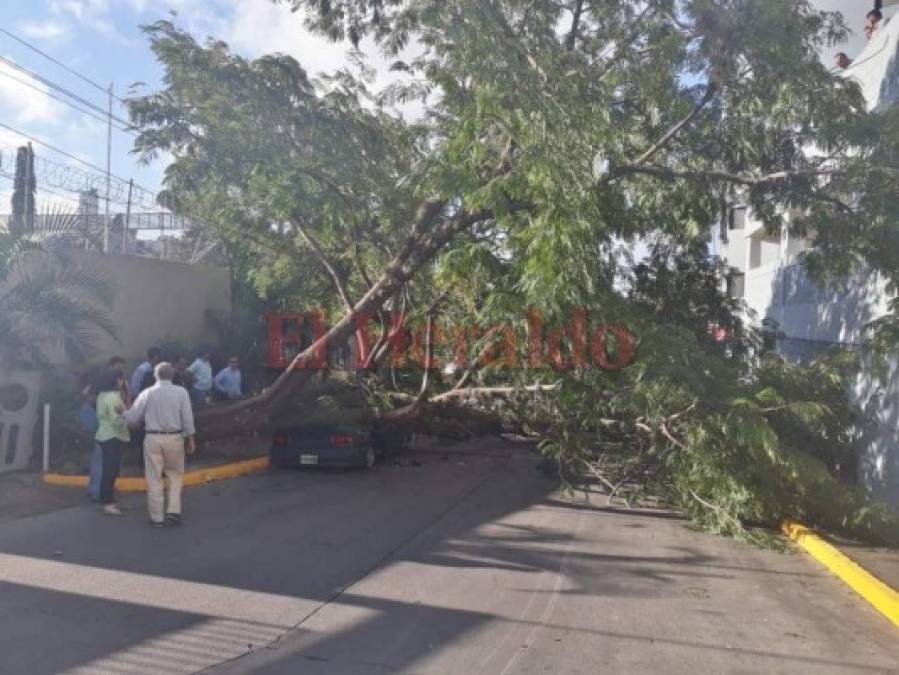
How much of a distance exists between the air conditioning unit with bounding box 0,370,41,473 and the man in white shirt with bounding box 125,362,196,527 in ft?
11.6

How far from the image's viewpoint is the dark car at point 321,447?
14.9 meters

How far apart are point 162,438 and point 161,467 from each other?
0.32 meters

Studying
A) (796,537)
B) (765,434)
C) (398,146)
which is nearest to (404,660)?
(765,434)

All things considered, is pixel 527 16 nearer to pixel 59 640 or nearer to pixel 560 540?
pixel 560 540

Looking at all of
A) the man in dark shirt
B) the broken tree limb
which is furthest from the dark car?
the man in dark shirt

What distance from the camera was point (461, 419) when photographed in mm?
15500

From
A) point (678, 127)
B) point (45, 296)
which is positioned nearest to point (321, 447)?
point (45, 296)

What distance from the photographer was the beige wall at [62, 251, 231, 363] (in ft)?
57.9

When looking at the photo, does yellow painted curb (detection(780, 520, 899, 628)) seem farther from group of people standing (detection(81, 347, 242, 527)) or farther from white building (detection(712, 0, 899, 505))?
group of people standing (detection(81, 347, 242, 527))

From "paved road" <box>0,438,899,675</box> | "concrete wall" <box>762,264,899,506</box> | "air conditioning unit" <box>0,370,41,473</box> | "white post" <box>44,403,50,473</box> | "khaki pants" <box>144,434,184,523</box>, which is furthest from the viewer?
"white post" <box>44,403,50,473</box>

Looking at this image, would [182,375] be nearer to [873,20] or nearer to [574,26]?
[574,26]

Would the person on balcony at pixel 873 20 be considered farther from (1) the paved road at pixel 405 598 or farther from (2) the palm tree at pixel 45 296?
(2) the palm tree at pixel 45 296

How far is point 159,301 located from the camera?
63.5ft

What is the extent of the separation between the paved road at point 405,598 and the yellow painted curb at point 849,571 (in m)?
0.17
